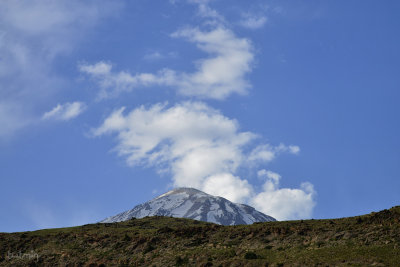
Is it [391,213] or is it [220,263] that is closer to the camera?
[220,263]

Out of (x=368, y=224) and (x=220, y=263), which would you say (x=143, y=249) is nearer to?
(x=220, y=263)

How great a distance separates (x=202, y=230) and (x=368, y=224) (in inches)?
1021

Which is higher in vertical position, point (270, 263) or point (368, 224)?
point (368, 224)

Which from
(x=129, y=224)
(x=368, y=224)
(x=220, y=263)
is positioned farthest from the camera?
(x=129, y=224)

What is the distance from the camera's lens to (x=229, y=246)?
190 ft

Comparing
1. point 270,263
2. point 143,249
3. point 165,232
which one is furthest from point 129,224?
point 270,263

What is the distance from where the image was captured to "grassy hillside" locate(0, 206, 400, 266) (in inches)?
1790

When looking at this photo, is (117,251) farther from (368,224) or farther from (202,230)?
(368,224)

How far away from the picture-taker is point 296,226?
196 feet

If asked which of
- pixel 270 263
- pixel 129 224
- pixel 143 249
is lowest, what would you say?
pixel 270 263

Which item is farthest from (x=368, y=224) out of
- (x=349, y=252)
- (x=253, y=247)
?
(x=253, y=247)

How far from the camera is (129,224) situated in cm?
9594

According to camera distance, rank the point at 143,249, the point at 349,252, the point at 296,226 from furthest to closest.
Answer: the point at 143,249, the point at 296,226, the point at 349,252

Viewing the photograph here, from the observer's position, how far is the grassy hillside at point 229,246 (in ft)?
149
